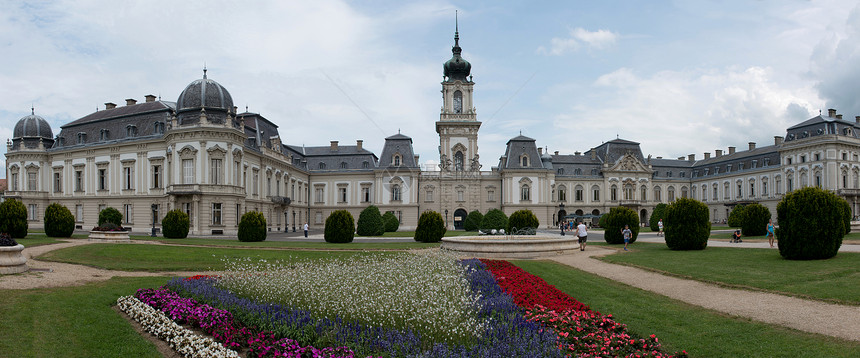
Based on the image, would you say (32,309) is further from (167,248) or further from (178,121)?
(178,121)

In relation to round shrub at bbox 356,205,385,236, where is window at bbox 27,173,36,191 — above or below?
above

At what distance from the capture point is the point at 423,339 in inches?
314

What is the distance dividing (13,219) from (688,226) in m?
35.2

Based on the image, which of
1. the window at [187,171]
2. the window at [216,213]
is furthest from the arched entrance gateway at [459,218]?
the window at [187,171]

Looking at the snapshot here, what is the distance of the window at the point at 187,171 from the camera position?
41938mm

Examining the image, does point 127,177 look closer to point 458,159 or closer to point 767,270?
point 458,159

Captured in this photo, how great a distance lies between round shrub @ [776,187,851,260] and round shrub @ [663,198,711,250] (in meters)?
5.15

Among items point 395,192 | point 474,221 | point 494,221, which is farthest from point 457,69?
point 494,221

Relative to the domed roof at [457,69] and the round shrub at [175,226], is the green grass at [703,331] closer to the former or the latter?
the round shrub at [175,226]

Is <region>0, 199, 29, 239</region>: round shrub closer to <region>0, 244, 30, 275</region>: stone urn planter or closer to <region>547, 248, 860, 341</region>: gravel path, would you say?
<region>0, 244, 30, 275</region>: stone urn planter

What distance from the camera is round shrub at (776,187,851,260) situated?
683 inches

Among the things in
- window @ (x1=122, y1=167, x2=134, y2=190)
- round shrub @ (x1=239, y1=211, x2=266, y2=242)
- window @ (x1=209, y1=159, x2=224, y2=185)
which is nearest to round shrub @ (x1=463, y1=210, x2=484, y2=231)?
window @ (x1=209, y1=159, x2=224, y2=185)

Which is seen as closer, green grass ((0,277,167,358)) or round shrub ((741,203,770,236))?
green grass ((0,277,167,358))

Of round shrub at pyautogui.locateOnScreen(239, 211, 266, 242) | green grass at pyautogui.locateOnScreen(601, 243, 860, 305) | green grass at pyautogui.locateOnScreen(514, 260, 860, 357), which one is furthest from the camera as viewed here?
round shrub at pyautogui.locateOnScreen(239, 211, 266, 242)
